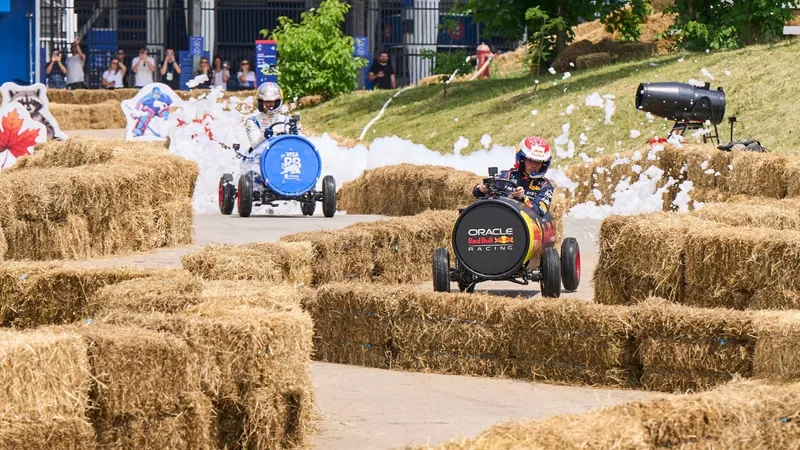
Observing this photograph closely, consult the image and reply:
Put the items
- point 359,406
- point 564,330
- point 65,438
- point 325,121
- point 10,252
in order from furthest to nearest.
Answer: point 325,121, point 10,252, point 564,330, point 359,406, point 65,438

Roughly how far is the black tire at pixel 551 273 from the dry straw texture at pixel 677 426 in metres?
5.06

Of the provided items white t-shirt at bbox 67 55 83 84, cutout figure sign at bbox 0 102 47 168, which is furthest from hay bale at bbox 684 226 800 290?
white t-shirt at bbox 67 55 83 84

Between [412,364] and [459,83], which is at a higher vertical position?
[459,83]

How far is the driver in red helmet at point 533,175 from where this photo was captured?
1255 centimetres

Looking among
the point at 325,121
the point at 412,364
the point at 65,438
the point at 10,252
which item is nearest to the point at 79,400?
the point at 65,438

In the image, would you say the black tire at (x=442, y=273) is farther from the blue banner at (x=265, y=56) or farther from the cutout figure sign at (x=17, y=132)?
the blue banner at (x=265, y=56)

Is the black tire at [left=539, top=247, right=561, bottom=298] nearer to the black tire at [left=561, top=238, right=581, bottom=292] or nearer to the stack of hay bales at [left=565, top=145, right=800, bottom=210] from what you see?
the black tire at [left=561, top=238, right=581, bottom=292]

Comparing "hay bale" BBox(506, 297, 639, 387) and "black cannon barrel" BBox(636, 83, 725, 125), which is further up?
"black cannon barrel" BBox(636, 83, 725, 125)

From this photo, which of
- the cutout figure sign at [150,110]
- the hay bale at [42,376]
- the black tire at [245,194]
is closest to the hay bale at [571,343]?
the hay bale at [42,376]

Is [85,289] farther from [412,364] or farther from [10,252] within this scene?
[10,252]

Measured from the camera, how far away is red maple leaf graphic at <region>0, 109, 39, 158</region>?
76.8 feet

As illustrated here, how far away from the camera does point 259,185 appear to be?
782 inches

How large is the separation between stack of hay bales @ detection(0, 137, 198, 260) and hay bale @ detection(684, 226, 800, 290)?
20.5 feet

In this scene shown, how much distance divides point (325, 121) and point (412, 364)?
2424cm
